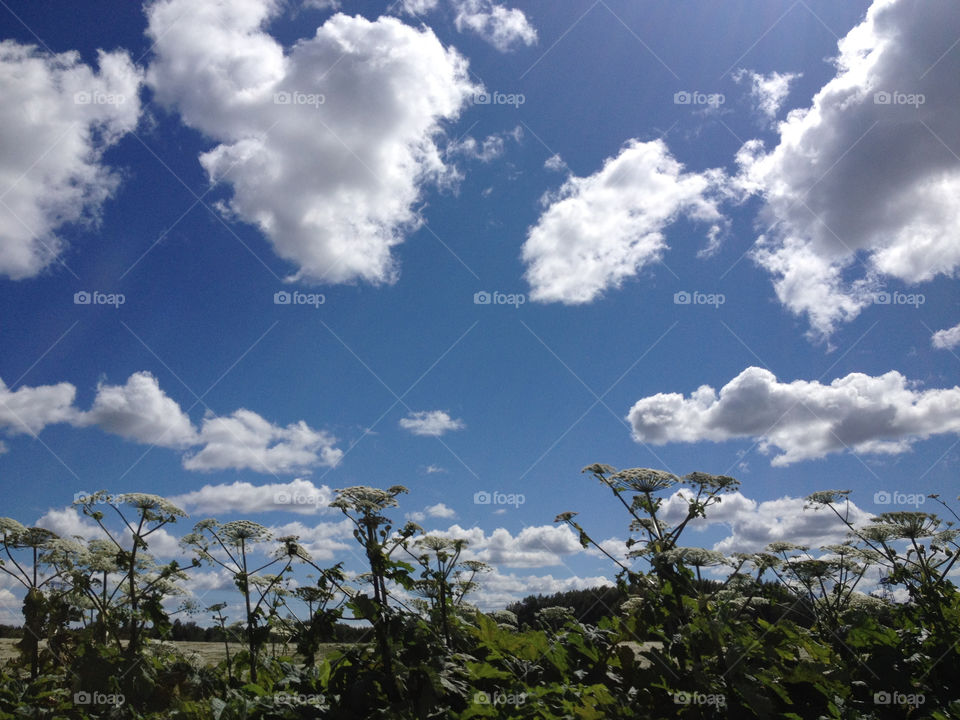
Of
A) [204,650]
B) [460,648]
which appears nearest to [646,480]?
[460,648]

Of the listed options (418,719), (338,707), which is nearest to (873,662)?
(418,719)

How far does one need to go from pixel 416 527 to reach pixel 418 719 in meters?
1.12

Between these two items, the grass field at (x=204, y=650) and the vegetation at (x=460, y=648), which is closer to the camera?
the vegetation at (x=460, y=648)

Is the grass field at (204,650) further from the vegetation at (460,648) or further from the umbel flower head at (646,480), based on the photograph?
Result: the umbel flower head at (646,480)

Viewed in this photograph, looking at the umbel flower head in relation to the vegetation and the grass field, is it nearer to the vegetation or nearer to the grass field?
the vegetation

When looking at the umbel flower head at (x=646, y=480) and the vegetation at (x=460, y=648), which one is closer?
the vegetation at (x=460, y=648)

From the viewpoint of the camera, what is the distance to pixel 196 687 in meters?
4.79

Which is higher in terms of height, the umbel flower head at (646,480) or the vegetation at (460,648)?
the umbel flower head at (646,480)

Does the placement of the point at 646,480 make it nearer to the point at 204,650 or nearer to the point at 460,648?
the point at 460,648

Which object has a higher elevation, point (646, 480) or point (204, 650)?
point (646, 480)

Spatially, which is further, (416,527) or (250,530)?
(250,530)

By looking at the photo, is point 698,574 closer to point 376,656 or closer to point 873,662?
point 873,662

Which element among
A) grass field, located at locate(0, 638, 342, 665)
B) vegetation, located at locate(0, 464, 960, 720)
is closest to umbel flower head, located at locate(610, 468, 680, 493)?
vegetation, located at locate(0, 464, 960, 720)

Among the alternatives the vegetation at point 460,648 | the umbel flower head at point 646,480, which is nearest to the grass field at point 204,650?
the vegetation at point 460,648
